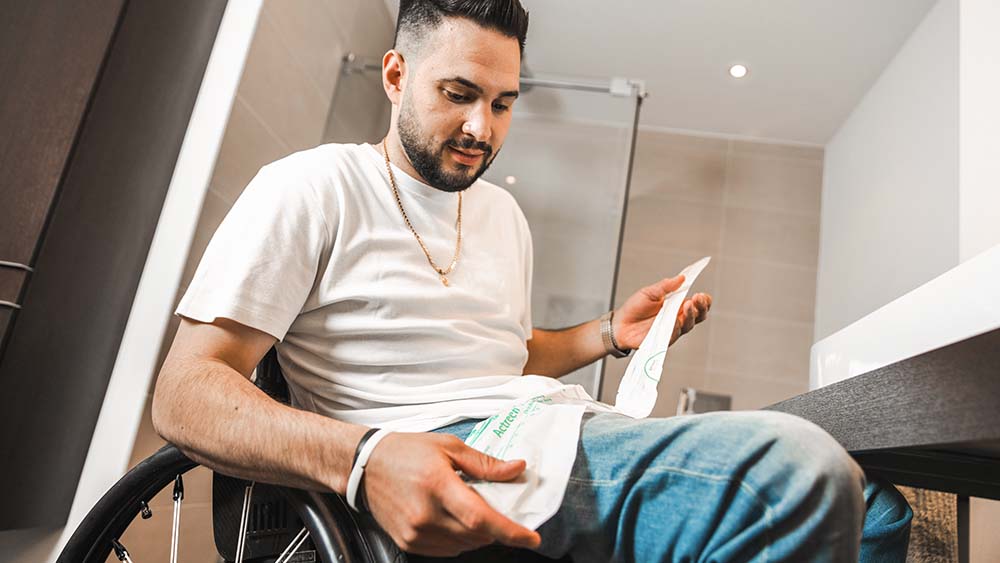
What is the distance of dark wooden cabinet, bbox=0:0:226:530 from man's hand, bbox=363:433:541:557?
0.66 meters

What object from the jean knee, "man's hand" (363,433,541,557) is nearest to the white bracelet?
"man's hand" (363,433,541,557)

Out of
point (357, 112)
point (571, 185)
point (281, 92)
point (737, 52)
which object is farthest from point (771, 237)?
point (281, 92)

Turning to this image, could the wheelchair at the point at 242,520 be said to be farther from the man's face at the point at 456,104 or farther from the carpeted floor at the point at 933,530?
the carpeted floor at the point at 933,530

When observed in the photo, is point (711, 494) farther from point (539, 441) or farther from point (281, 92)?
point (281, 92)

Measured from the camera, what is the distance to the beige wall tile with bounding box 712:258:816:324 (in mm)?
2592

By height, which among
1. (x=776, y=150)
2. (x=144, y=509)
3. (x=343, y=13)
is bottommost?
(x=144, y=509)

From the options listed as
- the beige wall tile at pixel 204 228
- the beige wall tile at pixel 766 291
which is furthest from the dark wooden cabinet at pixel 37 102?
the beige wall tile at pixel 766 291

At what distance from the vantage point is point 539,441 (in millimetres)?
610

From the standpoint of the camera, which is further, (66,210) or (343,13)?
(343,13)

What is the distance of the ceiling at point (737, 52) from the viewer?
2029 mm

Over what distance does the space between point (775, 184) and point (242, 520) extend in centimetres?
252

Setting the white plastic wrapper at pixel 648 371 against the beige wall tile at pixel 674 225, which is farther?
the beige wall tile at pixel 674 225

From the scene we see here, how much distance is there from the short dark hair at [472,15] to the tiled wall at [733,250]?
63.8 inches

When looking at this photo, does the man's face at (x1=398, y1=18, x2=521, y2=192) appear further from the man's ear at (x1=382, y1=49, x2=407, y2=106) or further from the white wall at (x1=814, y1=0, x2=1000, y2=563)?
the white wall at (x1=814, y1=0, x2=1000, y2=563)
